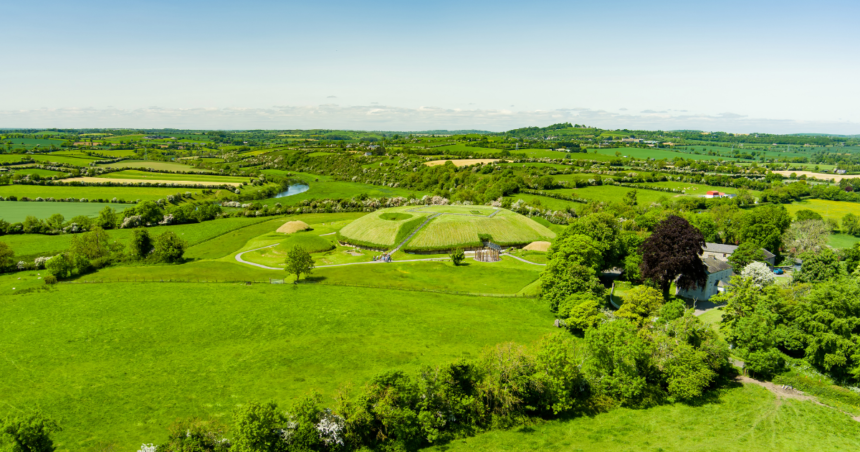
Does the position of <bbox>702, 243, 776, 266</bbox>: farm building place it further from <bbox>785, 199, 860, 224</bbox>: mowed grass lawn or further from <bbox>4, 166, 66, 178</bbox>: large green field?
<bbox>4, 166, 66, 178</bbox>: large green field

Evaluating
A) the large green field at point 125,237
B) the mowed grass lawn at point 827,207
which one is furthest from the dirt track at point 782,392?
the mowed grass lawn at point 827,207

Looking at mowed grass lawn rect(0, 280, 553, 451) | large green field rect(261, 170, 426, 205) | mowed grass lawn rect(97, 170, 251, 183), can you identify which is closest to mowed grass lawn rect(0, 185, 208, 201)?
mowed grass lawn rect(97, 170, 251, 183)

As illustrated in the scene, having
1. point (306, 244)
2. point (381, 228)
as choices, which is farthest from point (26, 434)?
point (381, 228)

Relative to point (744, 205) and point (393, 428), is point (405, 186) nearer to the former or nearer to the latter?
point (744, 205)

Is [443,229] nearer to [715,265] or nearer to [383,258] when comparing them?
[383,258]

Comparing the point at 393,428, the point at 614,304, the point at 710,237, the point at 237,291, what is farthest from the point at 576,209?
the point at 393,428

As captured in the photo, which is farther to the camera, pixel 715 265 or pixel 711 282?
pixel 715 265
